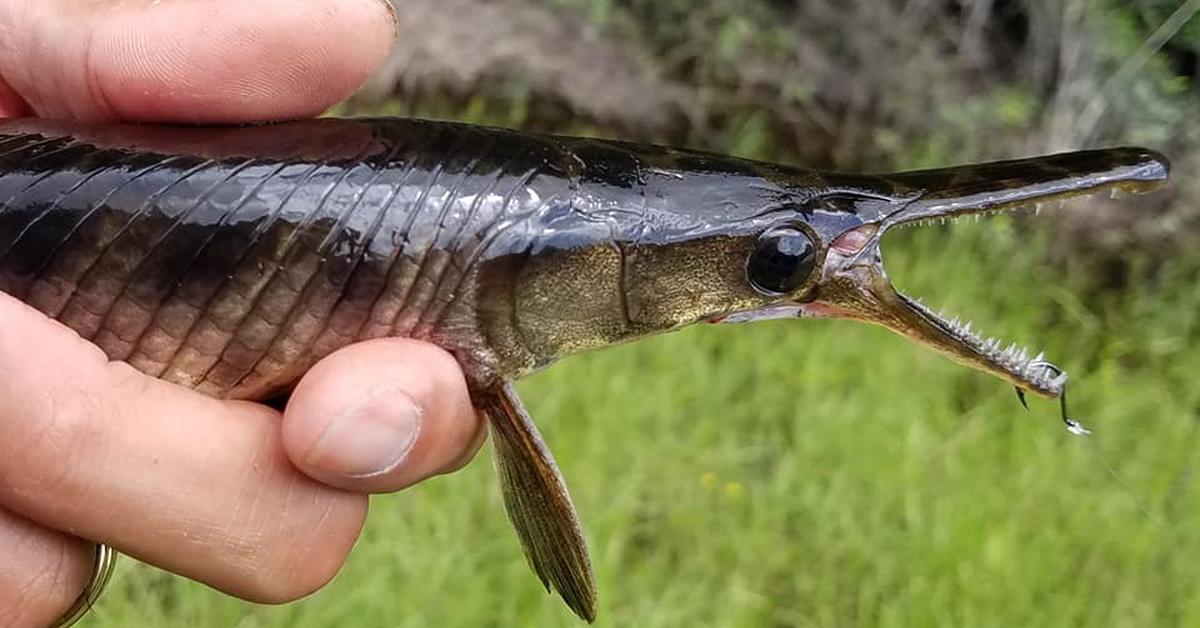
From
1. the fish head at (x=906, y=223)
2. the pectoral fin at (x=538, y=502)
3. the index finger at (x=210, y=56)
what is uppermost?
the fish head at (x=906, y=223)

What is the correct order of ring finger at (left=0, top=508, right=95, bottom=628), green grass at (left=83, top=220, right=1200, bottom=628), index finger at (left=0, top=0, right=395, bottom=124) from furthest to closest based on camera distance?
green grass at (left=83, top=220, right=1200, bottom=628), index finger at (left=0, top=0, right=395, bottom=124), ring finger at (left=0, top=508, right=95, bottom=628)

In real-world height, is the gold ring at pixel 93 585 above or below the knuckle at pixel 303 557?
below

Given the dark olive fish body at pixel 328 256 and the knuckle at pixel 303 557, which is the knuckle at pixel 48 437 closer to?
the dark olive fish body at pixel 328 256

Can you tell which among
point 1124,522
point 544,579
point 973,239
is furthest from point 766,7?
point 544,579

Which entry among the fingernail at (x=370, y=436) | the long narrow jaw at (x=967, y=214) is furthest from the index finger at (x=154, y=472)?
the long narrow jaw at (x=967, y=214)

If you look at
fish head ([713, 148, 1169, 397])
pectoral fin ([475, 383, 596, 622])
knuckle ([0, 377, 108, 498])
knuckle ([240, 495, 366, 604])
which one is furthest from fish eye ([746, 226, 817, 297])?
knuckle ([0, 377, 108, 498])

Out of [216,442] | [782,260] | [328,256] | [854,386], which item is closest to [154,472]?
[216,442]

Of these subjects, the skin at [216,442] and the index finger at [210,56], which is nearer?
the skin at [216,442]

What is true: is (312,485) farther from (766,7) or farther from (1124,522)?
(766,7)

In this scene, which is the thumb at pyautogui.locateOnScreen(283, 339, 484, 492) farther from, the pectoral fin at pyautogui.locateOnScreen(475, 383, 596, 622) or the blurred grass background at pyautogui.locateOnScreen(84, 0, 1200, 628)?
the blurred grass background at pyautogui.locateOnScreen(84, 0, 1200, 628)
